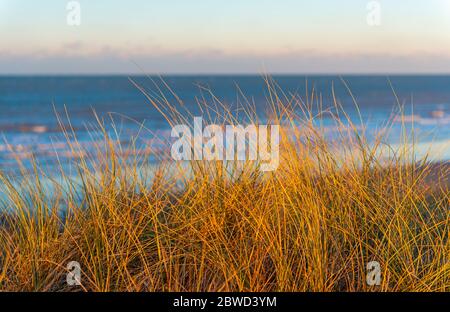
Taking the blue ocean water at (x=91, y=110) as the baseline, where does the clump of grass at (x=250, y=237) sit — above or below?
below

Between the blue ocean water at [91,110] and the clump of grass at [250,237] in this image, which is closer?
the clump of grass at [250,237]

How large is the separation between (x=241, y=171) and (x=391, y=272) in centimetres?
98

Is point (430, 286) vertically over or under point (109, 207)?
under

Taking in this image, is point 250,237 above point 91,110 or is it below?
below

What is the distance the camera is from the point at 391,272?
2961 millimetres

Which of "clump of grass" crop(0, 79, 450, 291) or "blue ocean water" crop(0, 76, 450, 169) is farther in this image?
"blue ocean water" crop(0, 76, 450, 169)

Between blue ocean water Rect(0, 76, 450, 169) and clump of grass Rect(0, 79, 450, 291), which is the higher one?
blue ocean water Rect(0, 76, 450, 169)

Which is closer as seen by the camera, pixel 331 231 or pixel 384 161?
pixel 331 231

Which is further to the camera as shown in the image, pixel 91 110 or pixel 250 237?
pixel 91 110
